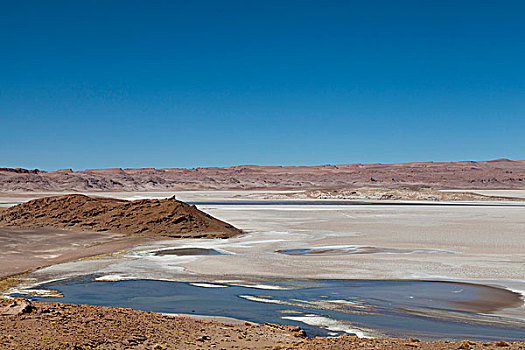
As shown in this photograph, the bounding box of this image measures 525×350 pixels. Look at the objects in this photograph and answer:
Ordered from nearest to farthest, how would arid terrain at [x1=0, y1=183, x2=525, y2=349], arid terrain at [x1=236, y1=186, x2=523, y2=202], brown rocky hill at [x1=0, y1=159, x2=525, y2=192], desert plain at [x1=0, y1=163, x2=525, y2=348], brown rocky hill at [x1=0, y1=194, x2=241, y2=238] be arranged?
arid terrain at [x1=0, y1=183, x2=525, y2=349] → desert plain at [x1=0, y1=163, x2=525, y2=348] → brown rocky hill at [x1=0, y1=194, x2=241, y2=238] → arid terrain at [x1=236, y1=186, x2=523, y2=202] → brown rocky hill at [x1=0, y1=159, x2=525, y2=192]

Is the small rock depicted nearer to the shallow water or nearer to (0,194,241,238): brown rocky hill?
the shallow water

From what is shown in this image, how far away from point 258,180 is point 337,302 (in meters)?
153

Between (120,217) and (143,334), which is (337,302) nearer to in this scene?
(143,334)

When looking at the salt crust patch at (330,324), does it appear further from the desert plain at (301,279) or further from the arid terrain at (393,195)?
the arid terrain at (393,195)

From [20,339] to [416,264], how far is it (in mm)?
12175

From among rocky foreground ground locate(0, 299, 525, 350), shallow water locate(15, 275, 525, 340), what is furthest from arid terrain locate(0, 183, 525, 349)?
shallow water locate(15, 275, 525, 340)

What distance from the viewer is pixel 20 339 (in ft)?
21.8

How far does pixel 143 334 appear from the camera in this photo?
7.41 meters

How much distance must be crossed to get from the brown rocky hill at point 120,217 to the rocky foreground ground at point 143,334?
51.8ft

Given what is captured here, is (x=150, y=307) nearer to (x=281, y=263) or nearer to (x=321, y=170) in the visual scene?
(x=281, y=263)

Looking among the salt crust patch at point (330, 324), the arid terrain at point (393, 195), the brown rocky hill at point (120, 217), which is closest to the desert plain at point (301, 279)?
the salt crust patch at point (330, 324)

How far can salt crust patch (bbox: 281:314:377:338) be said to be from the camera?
26.9 feet

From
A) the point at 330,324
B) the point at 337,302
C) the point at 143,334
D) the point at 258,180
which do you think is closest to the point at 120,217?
the point at 337,302

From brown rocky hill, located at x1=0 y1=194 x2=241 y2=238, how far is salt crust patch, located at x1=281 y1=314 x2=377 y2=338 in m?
15.0
